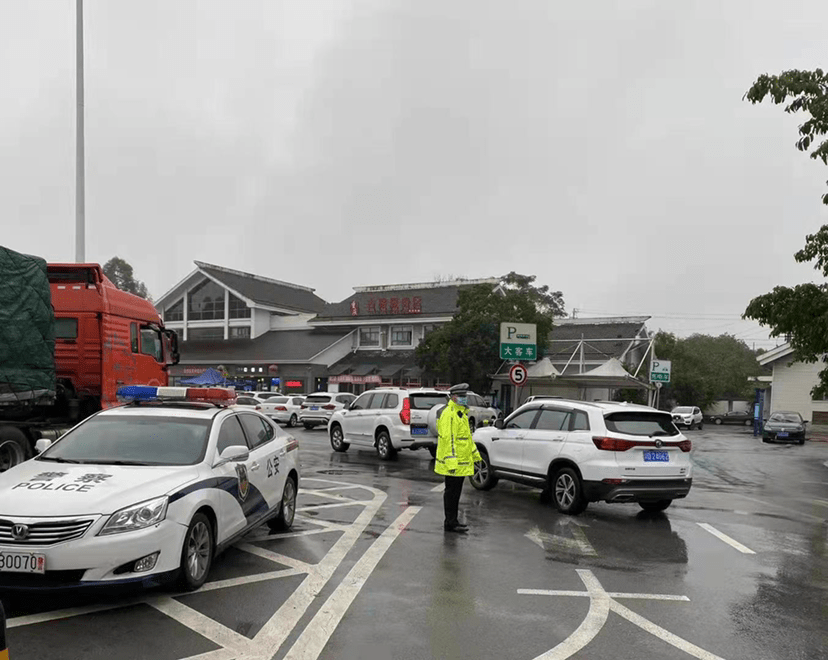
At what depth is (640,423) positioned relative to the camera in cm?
1012

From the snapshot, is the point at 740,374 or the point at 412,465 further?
the point at 740,374

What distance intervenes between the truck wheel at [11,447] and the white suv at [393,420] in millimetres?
8192

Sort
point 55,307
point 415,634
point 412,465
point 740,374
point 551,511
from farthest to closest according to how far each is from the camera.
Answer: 1. point 740,374
2. point 412,465
3. point 55,307
4. point 551,511
5. point 415,634

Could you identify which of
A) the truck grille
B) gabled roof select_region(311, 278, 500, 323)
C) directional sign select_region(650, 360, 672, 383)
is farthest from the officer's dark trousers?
gabled roof select_region(311, 278, 500, 323)

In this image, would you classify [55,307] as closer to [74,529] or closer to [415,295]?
[74,529]

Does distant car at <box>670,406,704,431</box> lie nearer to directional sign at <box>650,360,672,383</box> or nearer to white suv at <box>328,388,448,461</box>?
directional sign at <box>650,360,672,383</box>

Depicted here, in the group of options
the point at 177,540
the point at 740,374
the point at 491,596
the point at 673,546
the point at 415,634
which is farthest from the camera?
the point at 740,374

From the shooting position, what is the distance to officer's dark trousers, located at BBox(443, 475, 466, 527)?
346 inches

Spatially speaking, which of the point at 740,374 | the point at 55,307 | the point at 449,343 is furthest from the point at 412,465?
the point at 740,374

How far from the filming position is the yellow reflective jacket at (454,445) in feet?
29.0

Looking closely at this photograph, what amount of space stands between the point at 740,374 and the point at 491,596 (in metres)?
65.4

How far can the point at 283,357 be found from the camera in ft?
156

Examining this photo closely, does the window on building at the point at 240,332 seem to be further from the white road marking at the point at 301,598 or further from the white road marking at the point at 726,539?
the white road marking at the point at 726,539

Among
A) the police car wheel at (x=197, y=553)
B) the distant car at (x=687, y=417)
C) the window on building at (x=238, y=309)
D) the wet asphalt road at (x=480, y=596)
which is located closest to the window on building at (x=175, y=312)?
the window on building at (x=238, y=309)
